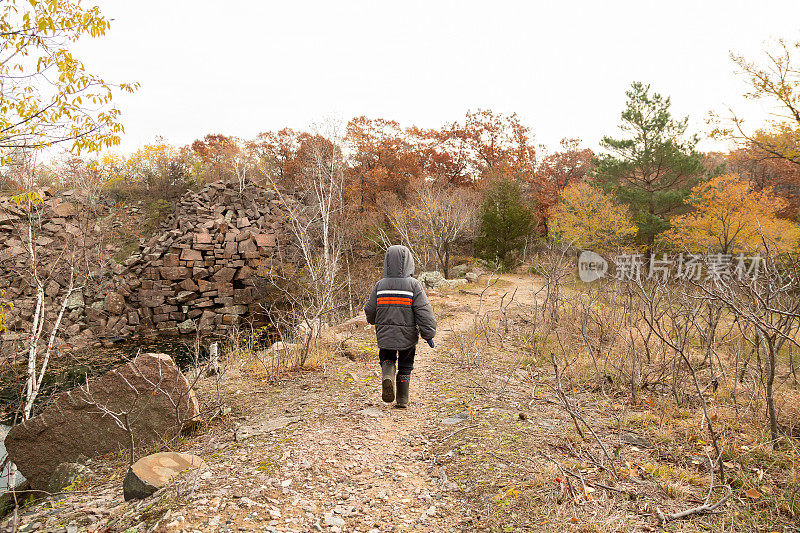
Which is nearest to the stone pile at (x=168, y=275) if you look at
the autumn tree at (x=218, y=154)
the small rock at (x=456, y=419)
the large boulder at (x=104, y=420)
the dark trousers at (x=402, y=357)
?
the autumn tree at (x=218, y=154)

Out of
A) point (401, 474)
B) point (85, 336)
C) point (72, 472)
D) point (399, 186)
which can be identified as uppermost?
point (399, 186)

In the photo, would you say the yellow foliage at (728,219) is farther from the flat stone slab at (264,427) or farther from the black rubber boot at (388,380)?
Result: the flat stone slab at (264,427)

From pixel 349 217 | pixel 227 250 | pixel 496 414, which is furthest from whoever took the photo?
pixel 349 217

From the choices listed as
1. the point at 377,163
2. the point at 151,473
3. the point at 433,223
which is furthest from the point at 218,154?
the point at 151,473

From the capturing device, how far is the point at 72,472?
4.11 m

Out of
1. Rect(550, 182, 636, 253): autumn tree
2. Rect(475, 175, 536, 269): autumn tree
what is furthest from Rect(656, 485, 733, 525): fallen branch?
Rect(475, 175, 536, 269): autumn tree

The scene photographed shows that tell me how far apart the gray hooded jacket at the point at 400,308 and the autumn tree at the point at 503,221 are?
18708mm

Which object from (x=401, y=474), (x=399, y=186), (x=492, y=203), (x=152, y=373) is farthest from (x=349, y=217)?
(x=401, y=474)

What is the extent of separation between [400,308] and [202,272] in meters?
16.0

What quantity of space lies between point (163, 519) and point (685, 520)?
3.20 meters

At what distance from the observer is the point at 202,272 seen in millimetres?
18125

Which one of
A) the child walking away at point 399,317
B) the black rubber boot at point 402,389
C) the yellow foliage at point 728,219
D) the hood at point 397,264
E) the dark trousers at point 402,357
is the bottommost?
the black rubber boot at point 402,389

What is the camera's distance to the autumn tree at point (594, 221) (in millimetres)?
A: 21692

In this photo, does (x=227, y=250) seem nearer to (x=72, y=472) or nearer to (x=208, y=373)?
(x=208, y=373)
